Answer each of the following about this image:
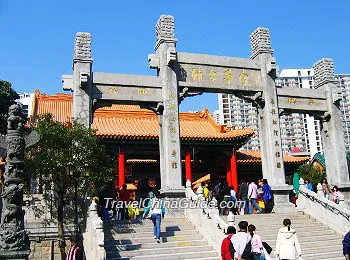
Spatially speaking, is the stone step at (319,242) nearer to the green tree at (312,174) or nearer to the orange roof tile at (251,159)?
the orange roof tile at (251,159)

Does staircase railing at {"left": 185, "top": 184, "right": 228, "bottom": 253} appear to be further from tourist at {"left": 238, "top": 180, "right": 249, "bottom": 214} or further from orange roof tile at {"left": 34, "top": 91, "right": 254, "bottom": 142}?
orange roof tile at {"left": 34, "top": 91, "right": 254, "bottom": 142}

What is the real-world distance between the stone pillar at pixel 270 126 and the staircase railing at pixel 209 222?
4196 mm

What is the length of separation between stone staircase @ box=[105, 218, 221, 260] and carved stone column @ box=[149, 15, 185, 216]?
246cm

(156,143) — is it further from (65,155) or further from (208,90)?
(65,155)

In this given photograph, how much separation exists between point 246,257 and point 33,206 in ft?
24.1

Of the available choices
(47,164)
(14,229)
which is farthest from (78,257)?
(47,164)

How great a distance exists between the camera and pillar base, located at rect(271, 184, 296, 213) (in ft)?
50.8

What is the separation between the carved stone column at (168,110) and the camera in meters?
14.7

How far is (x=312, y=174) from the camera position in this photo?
115 ft

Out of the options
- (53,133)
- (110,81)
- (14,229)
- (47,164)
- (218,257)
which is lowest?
(218,257)

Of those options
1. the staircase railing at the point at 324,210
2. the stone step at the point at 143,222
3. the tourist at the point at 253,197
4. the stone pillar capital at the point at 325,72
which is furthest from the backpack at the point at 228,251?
the stone pillar capital at the point at 325,72

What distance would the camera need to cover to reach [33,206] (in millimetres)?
12102

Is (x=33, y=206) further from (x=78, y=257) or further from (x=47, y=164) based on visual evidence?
(x=78, y=257)

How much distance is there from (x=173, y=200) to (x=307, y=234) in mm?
4422
